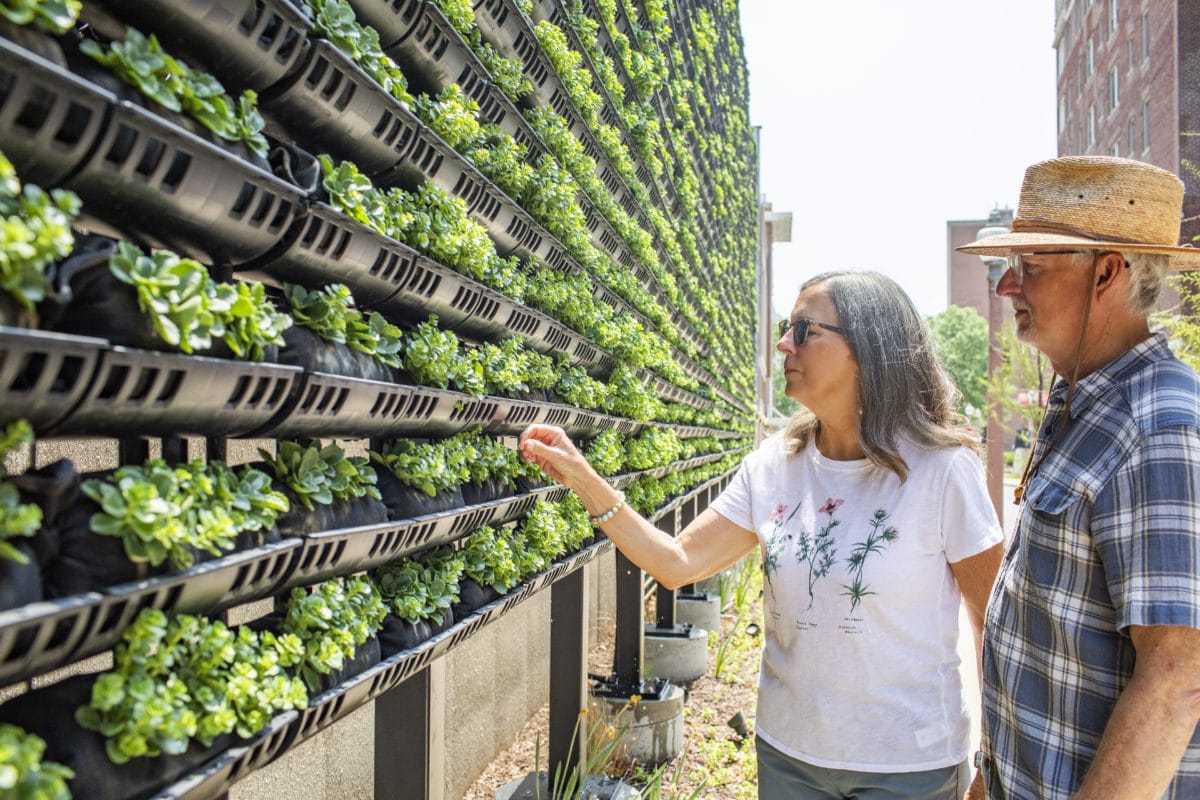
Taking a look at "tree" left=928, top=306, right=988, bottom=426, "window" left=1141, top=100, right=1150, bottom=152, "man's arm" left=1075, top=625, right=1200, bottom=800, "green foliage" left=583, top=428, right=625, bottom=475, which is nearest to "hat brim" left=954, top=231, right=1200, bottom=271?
"man's arm" left=1075, top=625, right=1200, bottom=800

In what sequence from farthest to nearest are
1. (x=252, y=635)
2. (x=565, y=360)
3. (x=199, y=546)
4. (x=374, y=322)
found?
(x=565, y=360) → (x=374, y=322) → (x=252, y=635) → (x=199, y=546)

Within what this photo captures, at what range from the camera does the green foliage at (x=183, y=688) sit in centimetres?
115

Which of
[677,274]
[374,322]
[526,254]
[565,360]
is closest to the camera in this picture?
[374,322]

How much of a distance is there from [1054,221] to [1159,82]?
30672 millimetres

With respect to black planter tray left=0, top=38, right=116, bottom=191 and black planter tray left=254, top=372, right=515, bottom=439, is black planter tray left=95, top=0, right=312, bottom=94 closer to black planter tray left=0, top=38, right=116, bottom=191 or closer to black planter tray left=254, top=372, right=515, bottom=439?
black planter tray left=0, top=38, right=116, bottom=191

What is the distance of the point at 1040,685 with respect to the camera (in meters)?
1.91

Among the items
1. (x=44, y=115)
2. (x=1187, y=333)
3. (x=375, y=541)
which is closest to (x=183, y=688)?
(x=375, y=541)

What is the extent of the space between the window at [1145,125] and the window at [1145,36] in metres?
1.39

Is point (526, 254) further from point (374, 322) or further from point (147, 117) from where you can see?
point (147, 117)

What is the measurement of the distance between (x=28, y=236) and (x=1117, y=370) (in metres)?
1.85

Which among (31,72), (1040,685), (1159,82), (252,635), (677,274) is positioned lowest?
(1040,685)

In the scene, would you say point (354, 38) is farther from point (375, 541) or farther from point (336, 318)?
point (375, 541)

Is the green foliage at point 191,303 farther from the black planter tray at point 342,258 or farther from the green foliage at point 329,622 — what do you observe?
the green foliage at point 329,622

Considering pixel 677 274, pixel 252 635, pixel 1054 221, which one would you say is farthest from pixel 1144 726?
pixel 677 274
